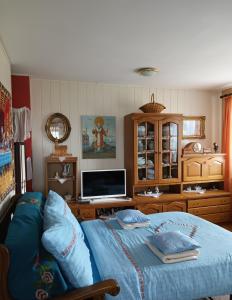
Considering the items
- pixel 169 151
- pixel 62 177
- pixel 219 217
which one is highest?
pixel 169 151

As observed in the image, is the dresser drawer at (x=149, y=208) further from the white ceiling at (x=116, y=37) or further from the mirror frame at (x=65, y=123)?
the white ceiling at (x=116, y=37)

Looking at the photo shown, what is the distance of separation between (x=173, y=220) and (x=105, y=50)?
1.97 meters

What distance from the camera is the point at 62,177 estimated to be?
3.52 meters

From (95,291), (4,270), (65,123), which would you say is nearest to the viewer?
(4,270)

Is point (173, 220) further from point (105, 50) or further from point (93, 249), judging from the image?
point (105, 50)

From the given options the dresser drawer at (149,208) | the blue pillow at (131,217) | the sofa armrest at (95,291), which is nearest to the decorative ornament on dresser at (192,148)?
the dresser drawer at (149,208)

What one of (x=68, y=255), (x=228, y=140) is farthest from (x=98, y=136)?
(x=68, y=255)

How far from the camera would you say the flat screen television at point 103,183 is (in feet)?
11.6

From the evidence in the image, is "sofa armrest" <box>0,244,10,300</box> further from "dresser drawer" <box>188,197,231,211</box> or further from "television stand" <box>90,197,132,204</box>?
"dresser drawer" <box>188,197,231,211</box>

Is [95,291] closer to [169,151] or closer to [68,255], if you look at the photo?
[68,255]

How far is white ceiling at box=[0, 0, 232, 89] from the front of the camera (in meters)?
1.64

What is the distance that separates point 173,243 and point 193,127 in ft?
9.47

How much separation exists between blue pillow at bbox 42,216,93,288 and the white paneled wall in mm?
2247

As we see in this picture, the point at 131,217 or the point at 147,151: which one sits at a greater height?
the point at 147,151
